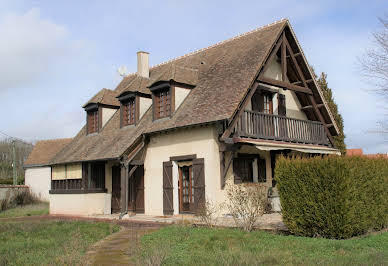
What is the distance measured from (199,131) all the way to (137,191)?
4.97m

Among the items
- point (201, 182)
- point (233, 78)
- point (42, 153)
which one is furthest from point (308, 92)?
point (42, 153)

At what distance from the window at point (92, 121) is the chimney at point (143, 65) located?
339 centimetres

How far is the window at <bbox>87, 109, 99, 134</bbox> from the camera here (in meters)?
22.9

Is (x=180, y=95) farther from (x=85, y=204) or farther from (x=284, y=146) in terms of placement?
(x=85, y=204)

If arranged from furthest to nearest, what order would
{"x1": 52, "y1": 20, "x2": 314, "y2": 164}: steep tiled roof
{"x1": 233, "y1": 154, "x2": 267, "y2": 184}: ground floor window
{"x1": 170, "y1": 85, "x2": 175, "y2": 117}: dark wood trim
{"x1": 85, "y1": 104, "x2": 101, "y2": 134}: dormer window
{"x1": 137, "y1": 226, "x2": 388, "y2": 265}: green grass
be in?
1. {"x1": 85, "y1": 104, "x2": 101, "y2": 134}: dormer window
2. {"x1": 170, "y1": 85, "x2": 175, "y2": 117}: dark wood trim
3. {"x1": 233, "y1": 154, "x2": 267, "y2": 184}: ground floor window
4. {"x1": 52, "y1": 20, "x2": 314, "y2": 164}: steep tiled roof
5. {"x1": 137, "y1": 226, "x2": 388, "y2": 265}: green grass

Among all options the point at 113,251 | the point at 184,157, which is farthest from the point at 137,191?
the point at 113,251

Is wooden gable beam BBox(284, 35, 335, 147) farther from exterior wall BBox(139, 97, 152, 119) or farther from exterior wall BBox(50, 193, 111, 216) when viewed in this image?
exterior wall BBox(50, 193, 111, 216)

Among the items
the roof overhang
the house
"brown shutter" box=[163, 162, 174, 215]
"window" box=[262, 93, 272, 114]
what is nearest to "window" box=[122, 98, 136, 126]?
the house

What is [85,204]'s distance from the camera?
64.5ft

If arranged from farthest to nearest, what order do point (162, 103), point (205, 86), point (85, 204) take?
point (85, 204), point (162, 103), point (205, 86)

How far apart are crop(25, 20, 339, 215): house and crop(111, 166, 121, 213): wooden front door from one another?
50 mm

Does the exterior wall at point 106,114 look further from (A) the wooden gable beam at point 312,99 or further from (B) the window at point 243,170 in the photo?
(A) the wooden gable beam at point 312,99

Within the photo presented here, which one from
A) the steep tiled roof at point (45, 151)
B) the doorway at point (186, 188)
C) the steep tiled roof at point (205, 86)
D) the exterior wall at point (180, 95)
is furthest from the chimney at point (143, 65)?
the steep tiled roof at point (45, 151)

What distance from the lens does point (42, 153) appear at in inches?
1449
